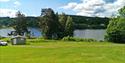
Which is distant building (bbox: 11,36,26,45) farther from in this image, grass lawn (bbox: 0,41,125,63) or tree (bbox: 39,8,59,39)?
tree (bbox: 39,8,59,39)

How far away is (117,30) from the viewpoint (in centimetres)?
8638

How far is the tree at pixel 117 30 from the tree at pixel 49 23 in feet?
73.4

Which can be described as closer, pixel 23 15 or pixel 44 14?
pixel 44 14

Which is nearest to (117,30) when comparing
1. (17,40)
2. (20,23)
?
(17,40)

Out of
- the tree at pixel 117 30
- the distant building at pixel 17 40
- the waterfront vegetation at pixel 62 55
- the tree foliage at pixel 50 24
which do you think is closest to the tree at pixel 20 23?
the tree foliage at pixel 50 24

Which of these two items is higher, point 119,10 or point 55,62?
point 119,10

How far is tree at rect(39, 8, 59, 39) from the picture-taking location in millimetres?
105206

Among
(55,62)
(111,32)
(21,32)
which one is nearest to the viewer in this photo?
(55,62)

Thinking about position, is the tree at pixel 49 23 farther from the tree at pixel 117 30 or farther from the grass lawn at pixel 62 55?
the grass lawn at pixel 62 55

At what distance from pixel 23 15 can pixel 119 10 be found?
41481 millimetres

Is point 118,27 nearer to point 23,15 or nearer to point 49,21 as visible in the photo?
point 49,21

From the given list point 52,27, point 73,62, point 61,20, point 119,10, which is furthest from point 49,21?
point 73,62

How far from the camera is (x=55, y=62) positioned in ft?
92.0

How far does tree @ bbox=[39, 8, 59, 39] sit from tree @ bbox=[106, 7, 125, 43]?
2238 centimetres
